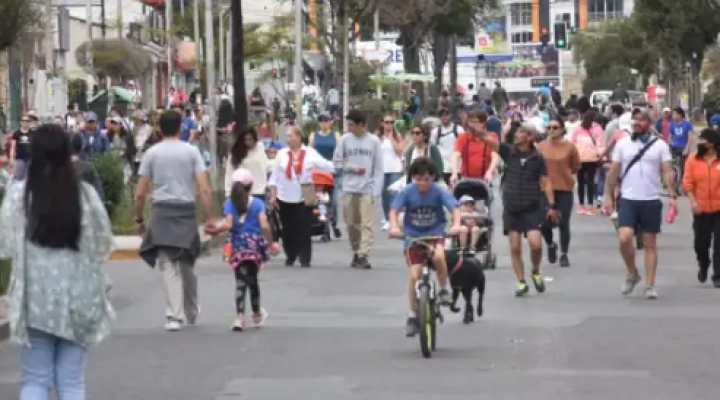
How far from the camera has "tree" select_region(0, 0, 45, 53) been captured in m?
26.7

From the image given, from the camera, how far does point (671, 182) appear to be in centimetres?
1761

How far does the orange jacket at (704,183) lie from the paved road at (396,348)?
3.04 feet

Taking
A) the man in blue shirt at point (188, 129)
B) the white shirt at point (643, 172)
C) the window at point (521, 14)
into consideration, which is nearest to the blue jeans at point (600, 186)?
the man in blue shirt at point (188, 129)

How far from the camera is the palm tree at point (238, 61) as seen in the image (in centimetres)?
3338

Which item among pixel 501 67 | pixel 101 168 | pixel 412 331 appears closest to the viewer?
pixel 412 331

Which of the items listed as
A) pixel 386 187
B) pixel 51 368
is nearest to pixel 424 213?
pixel 51 368

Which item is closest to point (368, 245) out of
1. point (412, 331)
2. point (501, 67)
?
point (412, 331)

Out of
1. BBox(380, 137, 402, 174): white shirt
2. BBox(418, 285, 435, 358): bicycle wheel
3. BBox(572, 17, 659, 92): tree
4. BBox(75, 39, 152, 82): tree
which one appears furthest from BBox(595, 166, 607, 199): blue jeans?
BBox(572, 17, 659, 92): tree

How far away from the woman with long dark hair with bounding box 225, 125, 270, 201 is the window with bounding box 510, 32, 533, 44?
152 meters

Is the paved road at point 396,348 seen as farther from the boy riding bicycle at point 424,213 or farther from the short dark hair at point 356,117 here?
the short dark hair at point 356,117

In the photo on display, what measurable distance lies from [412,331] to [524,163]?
16.0 feet

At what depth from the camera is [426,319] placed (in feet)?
42.5

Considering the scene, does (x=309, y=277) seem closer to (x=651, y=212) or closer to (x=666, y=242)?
(x=651, y=212)

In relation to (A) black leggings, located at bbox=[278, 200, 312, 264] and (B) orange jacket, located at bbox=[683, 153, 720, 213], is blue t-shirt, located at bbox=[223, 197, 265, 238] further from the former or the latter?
(A) black leggings, located at bbox=[278, 200, 312, 264]
